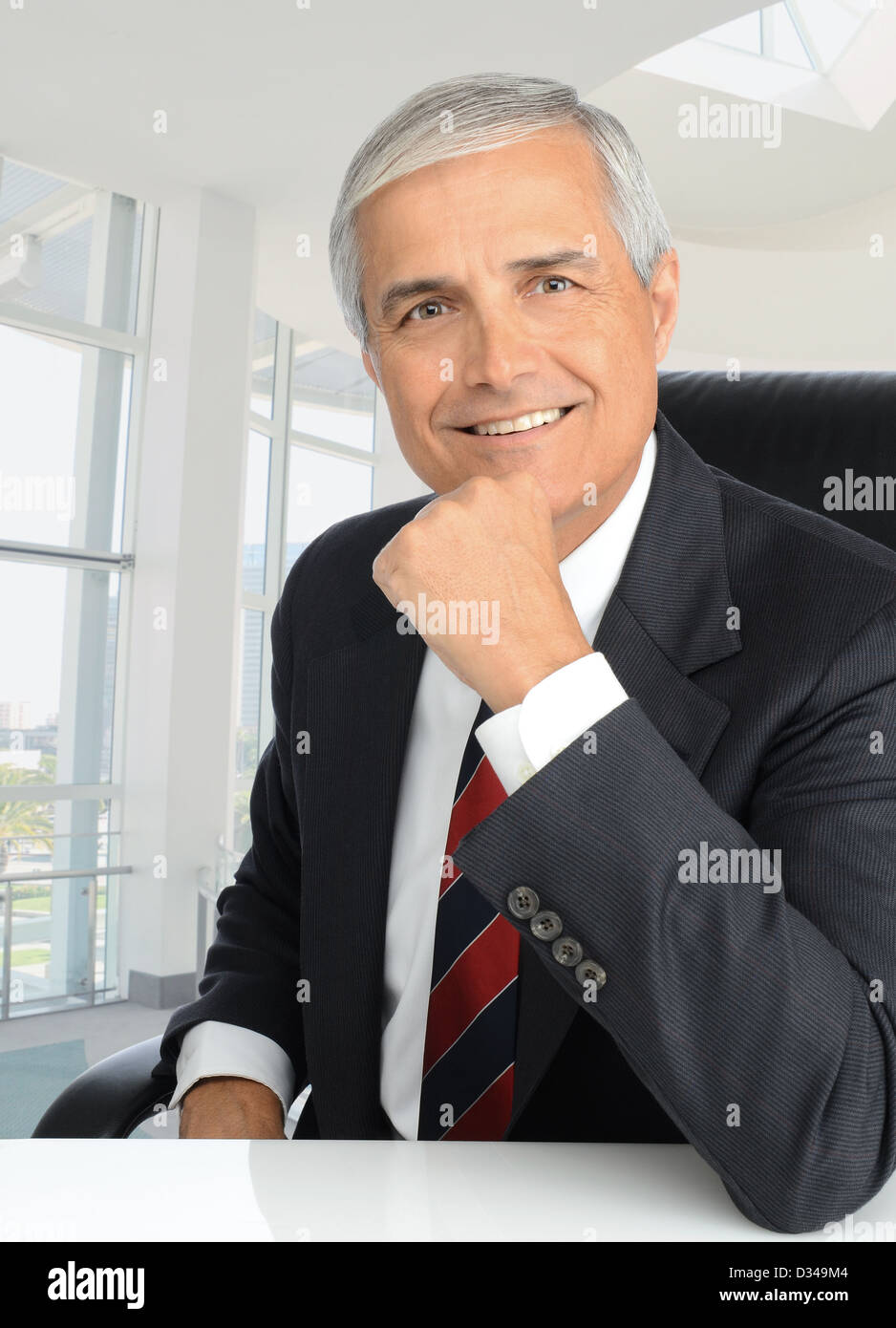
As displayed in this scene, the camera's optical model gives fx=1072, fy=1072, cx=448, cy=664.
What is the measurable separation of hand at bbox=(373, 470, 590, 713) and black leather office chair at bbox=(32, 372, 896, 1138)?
23.8 inches

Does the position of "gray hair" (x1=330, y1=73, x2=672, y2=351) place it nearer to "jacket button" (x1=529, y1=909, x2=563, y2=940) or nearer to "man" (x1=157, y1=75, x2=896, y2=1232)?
"man" (x1=157, y1=75, x2=896, y2=1232)

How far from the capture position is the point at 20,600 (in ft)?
21.7

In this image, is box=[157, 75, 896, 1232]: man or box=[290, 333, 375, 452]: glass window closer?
box=[157, 75, 896, 1232]: man

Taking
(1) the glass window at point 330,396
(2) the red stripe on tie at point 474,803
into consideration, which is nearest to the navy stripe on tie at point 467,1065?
(2) the red stripe on tie at point 474,803

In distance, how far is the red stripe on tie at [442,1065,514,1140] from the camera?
1.06 m

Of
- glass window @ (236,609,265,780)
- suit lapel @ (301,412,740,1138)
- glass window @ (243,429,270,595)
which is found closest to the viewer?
suit lapel @ (301,412,740,1138)

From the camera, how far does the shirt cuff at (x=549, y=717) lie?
2.67 feet

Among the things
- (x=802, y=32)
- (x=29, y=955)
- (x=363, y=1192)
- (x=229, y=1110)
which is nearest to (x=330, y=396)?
(x=802, y=32)

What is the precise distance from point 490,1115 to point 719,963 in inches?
17.7

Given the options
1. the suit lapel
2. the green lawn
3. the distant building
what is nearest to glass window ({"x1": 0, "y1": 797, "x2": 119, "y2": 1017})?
the green lawn

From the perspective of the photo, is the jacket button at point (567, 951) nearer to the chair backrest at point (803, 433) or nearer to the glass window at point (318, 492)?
the chair backrest at point (803, 433)
